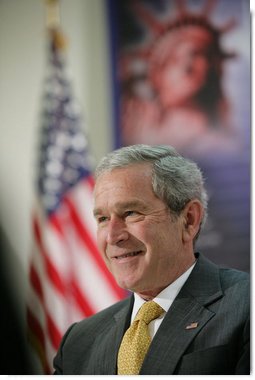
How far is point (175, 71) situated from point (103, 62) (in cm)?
26

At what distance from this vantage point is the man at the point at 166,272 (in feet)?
5.52

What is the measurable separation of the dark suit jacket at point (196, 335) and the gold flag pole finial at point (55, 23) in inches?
36.9

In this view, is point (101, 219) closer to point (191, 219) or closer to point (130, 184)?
point (130, 184)

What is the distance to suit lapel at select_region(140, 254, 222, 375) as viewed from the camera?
1.70m

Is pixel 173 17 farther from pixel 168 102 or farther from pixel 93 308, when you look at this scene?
pixel 93 308

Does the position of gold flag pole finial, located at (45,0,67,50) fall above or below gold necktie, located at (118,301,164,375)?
above

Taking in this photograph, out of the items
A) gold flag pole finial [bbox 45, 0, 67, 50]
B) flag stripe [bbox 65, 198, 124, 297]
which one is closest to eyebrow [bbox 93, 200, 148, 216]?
flag stripe [bbox 65, 198, 124, 297]

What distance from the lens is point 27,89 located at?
7.02ft

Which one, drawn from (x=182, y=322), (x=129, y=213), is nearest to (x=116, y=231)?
(x=129, y=213)

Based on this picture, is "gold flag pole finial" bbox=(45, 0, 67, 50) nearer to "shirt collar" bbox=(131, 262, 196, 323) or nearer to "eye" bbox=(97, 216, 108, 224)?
"eye" bbox=(97, 216, 108, 224)

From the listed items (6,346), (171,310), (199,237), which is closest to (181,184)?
(199,237)

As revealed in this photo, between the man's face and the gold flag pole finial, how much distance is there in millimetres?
634

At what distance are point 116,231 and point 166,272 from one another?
0.63 ft

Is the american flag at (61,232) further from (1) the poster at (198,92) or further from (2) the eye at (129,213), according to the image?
(2) the eye at (129,213)
